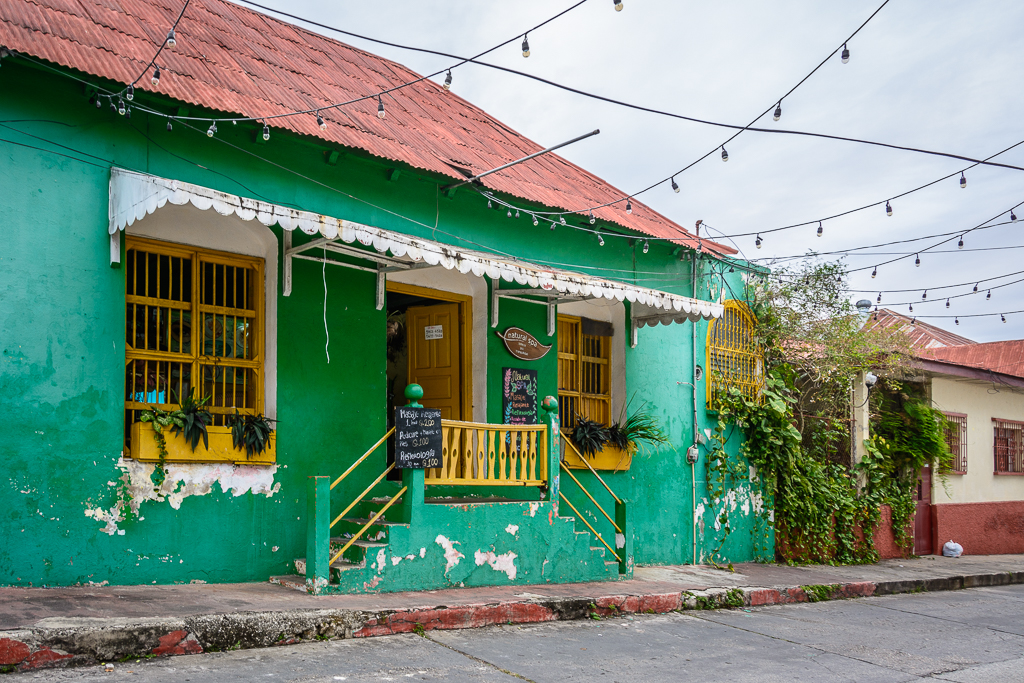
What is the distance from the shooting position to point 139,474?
710cm

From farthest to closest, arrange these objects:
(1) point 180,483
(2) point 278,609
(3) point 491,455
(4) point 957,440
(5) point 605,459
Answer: (4) point 957,440, (5) point 605,459, (3) point 491,455, (1) point 180,483, (2) point 278,609

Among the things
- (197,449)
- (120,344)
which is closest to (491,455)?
(197,449)

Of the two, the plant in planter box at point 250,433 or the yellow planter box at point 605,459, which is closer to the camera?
the plant in planter box at point 250,433

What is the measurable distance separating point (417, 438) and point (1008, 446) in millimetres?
14283

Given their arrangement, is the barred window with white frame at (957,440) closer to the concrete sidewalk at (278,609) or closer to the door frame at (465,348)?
the concrete sidewalk at (278,609)

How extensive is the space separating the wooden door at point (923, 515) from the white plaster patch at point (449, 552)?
9.98 metres

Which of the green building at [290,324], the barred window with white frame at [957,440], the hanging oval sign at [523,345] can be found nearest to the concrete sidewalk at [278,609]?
the green building at [290,324]

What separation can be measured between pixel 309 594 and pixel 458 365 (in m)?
3.76

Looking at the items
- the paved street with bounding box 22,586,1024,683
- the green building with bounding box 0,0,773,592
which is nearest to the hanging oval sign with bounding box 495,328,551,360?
the green building with bounding box 0,0,773,592

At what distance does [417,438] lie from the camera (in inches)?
316

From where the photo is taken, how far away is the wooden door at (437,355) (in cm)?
1034

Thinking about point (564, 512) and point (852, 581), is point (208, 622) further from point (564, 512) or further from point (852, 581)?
point (852, 581)

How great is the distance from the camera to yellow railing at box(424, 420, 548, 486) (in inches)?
333

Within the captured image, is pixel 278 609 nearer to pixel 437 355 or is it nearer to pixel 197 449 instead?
pixel 197 449
